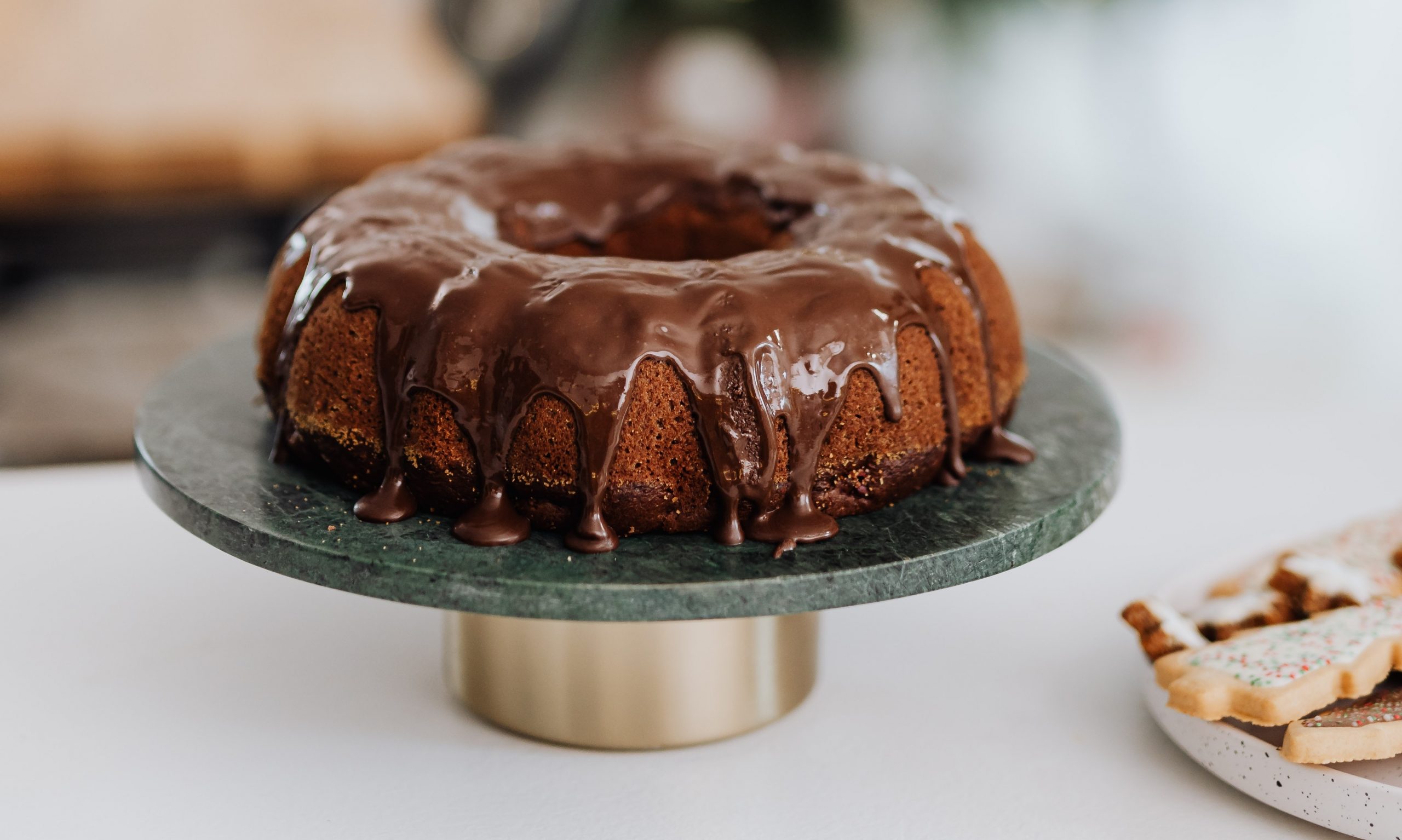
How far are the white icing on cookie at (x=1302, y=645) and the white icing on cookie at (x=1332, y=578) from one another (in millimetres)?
25

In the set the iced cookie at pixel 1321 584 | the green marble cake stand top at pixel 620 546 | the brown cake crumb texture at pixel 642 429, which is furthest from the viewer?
the iced cookie at pixel 1321 584

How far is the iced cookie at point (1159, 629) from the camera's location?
3.68 ft

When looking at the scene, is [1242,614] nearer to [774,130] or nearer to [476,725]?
[476,725]

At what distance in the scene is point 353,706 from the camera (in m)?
1.20

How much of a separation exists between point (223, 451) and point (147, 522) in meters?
0.46

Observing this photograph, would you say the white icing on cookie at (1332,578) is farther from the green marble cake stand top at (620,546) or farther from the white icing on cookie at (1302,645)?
the green marble cake stand top at (620,546)

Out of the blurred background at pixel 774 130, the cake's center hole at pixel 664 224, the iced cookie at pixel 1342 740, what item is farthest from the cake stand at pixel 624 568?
the blurred background at pixel 774 130

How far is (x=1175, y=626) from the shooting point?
114 centimetres

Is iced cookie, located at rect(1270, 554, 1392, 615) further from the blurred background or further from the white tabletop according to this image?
the blurred background

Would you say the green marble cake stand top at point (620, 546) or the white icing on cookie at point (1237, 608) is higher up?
the green marble cake stand top at point (620, 546)

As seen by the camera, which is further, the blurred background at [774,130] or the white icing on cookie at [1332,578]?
the blurred background at [774,130]

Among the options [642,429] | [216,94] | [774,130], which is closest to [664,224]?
[642,429]

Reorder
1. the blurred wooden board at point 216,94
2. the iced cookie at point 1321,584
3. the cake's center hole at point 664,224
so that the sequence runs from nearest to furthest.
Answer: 1. the iced cookie at point 1321,584
2. the cake's center hole at point 664,224
3. the blurred wooden board at point 216,94

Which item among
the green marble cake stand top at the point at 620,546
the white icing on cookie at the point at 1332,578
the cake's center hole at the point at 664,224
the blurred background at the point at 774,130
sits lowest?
the blurred background at the point at 774,130
